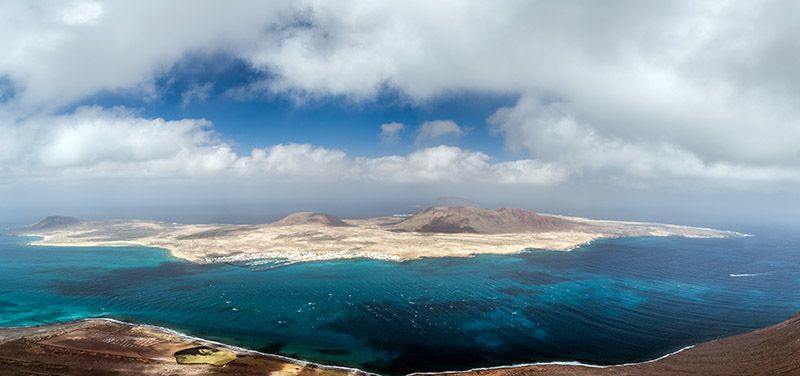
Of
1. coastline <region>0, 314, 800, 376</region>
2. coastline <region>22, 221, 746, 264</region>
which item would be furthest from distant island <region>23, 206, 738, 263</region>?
coastline <region>0, 314, 800, 376</region>

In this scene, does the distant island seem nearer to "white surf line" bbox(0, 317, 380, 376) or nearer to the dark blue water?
the dark blue water

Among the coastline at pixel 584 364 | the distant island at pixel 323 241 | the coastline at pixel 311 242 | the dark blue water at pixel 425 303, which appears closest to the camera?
the coastline at pixel 584 364

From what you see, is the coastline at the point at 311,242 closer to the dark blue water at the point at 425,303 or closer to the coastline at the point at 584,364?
the dark blue water at the point at 425,303

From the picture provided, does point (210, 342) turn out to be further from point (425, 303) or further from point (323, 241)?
point (323, 241)

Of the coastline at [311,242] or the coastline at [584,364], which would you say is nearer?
the coastline at [584,364]

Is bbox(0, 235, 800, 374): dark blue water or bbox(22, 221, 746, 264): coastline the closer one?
bbox(0, 235, 800, 374): dark blue water

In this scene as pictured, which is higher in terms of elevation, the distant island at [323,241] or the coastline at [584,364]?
the distant island at [323,241]

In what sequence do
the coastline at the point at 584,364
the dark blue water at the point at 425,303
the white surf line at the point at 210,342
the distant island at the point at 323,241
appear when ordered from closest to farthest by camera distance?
the coastline at the point at 584,364
the white surf line at the point at 210,342
the dark blue water at the point at 425,303
the distant island at the point at 323,241

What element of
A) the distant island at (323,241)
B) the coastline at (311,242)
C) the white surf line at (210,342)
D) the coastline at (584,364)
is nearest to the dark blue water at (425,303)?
the white surf line at (210,342)
